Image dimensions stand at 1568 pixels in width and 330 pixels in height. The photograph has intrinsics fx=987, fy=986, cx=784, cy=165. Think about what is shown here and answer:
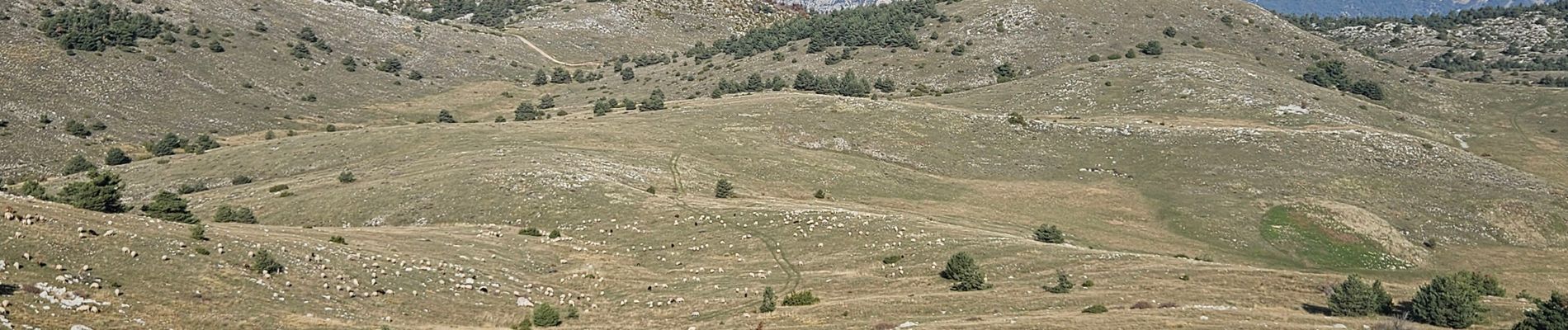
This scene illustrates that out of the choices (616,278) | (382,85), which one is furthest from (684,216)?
(382,85)

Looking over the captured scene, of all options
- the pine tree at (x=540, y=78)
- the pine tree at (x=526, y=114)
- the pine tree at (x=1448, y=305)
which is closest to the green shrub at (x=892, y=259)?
the pine tree at (x=1448, y=305)

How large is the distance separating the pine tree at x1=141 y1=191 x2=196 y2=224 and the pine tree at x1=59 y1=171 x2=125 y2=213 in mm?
2128

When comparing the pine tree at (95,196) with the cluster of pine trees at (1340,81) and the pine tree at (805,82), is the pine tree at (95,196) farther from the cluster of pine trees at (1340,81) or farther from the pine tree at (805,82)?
the cluster of pine trees at (1340,81)

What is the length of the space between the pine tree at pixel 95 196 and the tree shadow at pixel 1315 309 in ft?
166

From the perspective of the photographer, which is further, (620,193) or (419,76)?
(419,76)

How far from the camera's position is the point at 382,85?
5753 inches

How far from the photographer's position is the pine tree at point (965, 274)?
137 feet

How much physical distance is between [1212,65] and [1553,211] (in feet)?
174

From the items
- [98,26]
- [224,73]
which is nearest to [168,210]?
[224,73]

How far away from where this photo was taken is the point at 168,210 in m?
51.3

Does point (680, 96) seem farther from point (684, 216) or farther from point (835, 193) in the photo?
point (684, 216)

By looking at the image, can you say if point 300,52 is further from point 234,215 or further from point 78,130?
point 234,215

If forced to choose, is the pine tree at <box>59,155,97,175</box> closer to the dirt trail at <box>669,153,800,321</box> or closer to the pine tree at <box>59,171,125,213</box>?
the pine tree at <box>59,171,125,213</box>

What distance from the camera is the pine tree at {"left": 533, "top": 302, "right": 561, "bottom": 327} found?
1454 inches
